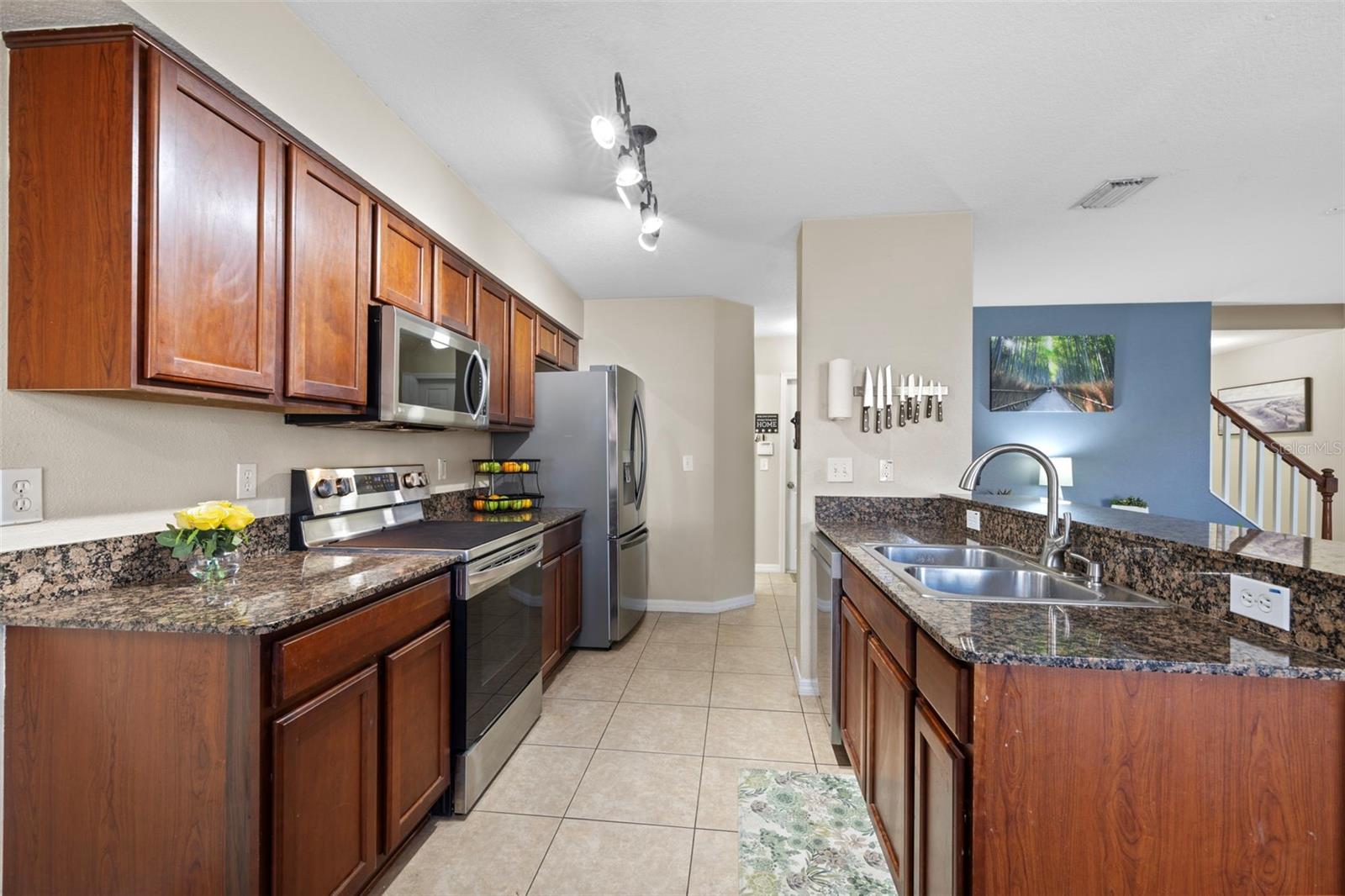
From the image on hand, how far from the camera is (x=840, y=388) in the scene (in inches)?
116

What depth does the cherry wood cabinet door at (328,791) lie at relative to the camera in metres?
1.28

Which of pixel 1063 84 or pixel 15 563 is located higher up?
pixel 1063 84

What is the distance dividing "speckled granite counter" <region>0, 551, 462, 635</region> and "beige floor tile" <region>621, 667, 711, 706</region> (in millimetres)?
1577

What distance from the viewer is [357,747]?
154 cm

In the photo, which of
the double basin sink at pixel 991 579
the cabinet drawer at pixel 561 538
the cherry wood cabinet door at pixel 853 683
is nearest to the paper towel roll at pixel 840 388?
the double basin sink at pixel 991 579

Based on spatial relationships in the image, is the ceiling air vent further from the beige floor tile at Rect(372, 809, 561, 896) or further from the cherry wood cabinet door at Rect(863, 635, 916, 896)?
the beige floor tile at Rect(372, 809, 561, 896)

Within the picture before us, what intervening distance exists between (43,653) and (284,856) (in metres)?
0.66

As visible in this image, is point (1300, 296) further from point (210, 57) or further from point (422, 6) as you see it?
point (210, 57)

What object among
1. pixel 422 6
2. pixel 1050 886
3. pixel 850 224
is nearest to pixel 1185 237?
pixel 850 224

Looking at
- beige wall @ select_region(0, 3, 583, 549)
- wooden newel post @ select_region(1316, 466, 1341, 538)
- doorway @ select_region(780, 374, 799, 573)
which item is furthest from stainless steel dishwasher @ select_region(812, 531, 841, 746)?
wooden newel post @ select_region(1316, 466, 1341, 538)

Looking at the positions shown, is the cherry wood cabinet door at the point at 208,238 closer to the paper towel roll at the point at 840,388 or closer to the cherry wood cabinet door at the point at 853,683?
the cherry wood cabinet door at the point at 853,683

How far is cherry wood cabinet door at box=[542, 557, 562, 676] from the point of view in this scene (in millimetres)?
2994

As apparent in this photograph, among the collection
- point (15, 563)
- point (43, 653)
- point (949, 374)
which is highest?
point (949, 374)

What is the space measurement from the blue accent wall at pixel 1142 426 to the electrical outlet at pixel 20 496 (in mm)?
5002
